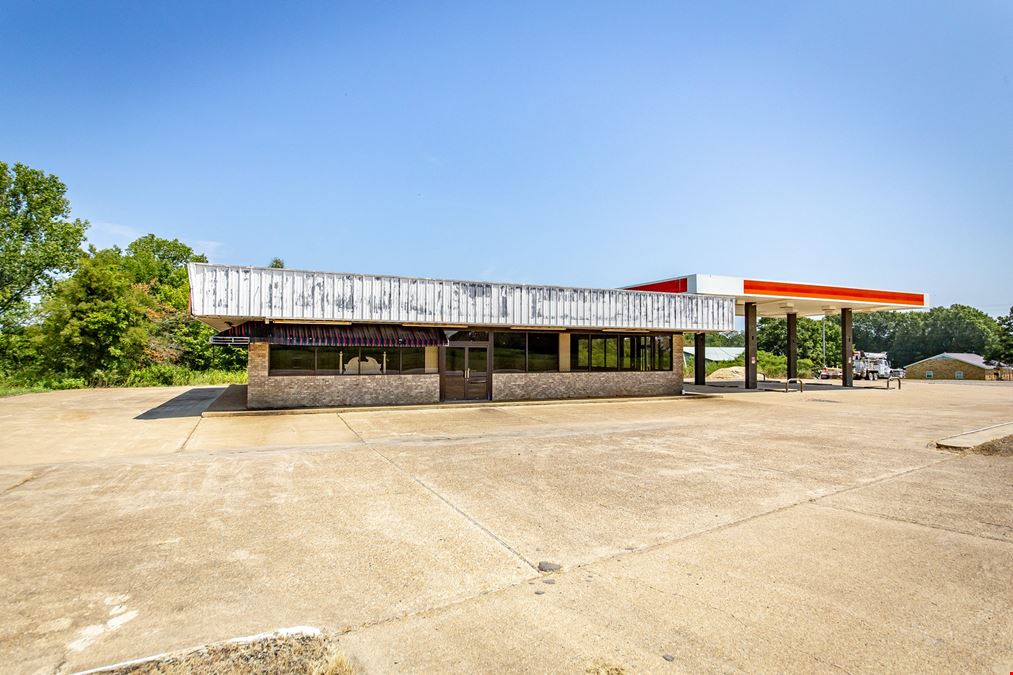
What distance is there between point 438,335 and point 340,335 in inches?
145

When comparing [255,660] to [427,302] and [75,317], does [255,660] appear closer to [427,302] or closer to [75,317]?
[427,302]

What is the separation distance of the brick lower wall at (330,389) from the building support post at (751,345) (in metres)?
18.9

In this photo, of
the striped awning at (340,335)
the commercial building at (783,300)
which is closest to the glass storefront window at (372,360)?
the striped awning at (340,335)

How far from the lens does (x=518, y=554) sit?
5.12 metres

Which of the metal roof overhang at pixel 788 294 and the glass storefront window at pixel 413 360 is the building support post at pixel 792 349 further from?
the glass storefront window at pixel 413 360

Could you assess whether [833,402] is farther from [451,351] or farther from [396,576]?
[396,576]

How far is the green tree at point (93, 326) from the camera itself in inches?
1156

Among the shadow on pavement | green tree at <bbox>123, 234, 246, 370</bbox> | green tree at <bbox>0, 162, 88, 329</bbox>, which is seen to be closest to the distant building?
the shadow on pavement

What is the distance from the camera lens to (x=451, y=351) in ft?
67.5

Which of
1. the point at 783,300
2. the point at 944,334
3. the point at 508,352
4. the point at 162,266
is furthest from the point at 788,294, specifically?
the point at 944,334

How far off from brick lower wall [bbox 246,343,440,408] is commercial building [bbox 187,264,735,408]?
0.04m

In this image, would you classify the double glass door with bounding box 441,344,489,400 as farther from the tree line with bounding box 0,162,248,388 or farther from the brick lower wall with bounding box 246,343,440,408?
the tree line with bounding box 0,162,248,388

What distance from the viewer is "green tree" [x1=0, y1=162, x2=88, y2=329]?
37.9 m

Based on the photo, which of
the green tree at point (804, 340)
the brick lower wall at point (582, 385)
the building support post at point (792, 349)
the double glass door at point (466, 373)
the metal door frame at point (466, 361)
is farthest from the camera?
the green tree at point (804, 340)
